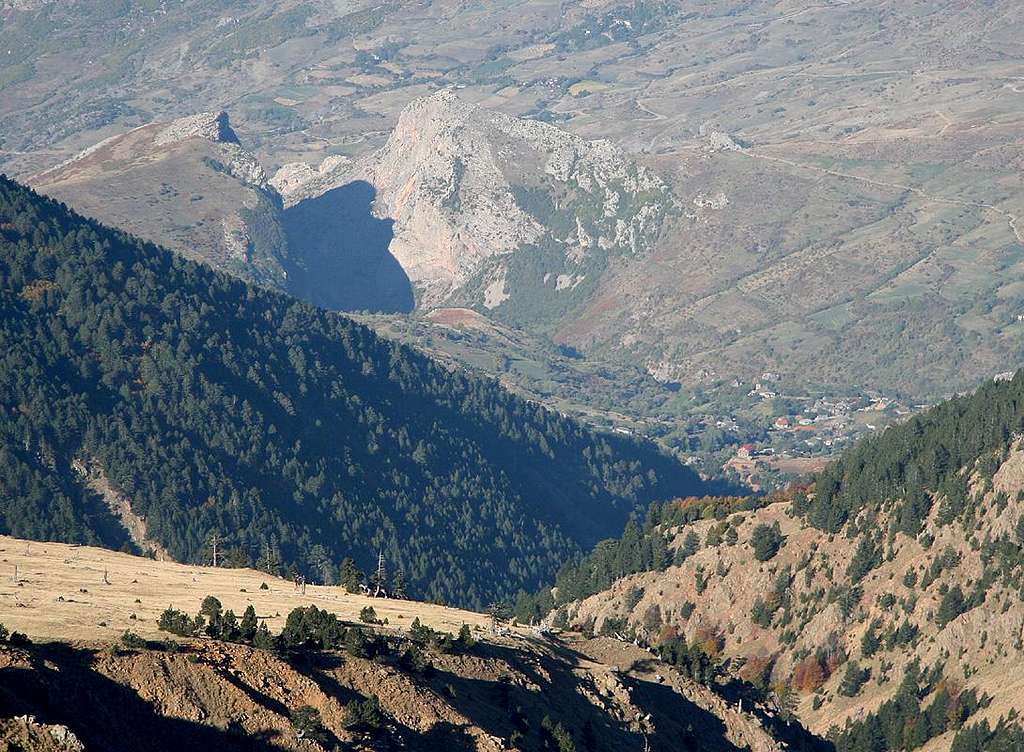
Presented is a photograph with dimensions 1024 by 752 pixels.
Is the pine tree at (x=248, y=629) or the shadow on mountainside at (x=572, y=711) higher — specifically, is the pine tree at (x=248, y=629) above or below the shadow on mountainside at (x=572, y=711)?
above

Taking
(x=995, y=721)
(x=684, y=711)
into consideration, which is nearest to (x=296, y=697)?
(x=684, y=711)

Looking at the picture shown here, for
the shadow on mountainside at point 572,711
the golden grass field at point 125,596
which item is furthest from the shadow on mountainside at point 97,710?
the shadow on mountainside at point 572,711

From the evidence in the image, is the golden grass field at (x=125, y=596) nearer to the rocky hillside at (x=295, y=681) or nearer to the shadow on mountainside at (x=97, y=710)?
the rocky hillside at (x=295, y=681)

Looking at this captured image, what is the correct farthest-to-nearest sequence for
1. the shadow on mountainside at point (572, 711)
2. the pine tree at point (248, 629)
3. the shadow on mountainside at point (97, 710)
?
the shadow on mountainside at point (572, 711)
the pine tree at point (248, 629)
the shadow on mountainside at point (97, 710)

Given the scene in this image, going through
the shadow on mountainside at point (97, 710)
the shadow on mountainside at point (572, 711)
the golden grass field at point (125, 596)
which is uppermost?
the shadow on mountainside at point (97, 710)

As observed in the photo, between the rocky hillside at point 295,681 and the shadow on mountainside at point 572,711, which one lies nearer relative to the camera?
the rocky hillside at point 295,681

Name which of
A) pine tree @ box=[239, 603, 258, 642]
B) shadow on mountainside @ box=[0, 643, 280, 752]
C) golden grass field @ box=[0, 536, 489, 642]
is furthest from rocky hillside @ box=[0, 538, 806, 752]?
pine tree @ box=[239, 603, 258, 642]

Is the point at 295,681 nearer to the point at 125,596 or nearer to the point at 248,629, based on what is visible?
the point at 248,629

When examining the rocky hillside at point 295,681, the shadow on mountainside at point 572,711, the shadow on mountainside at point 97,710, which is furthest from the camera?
the shadow on mountainside at point 572,711
